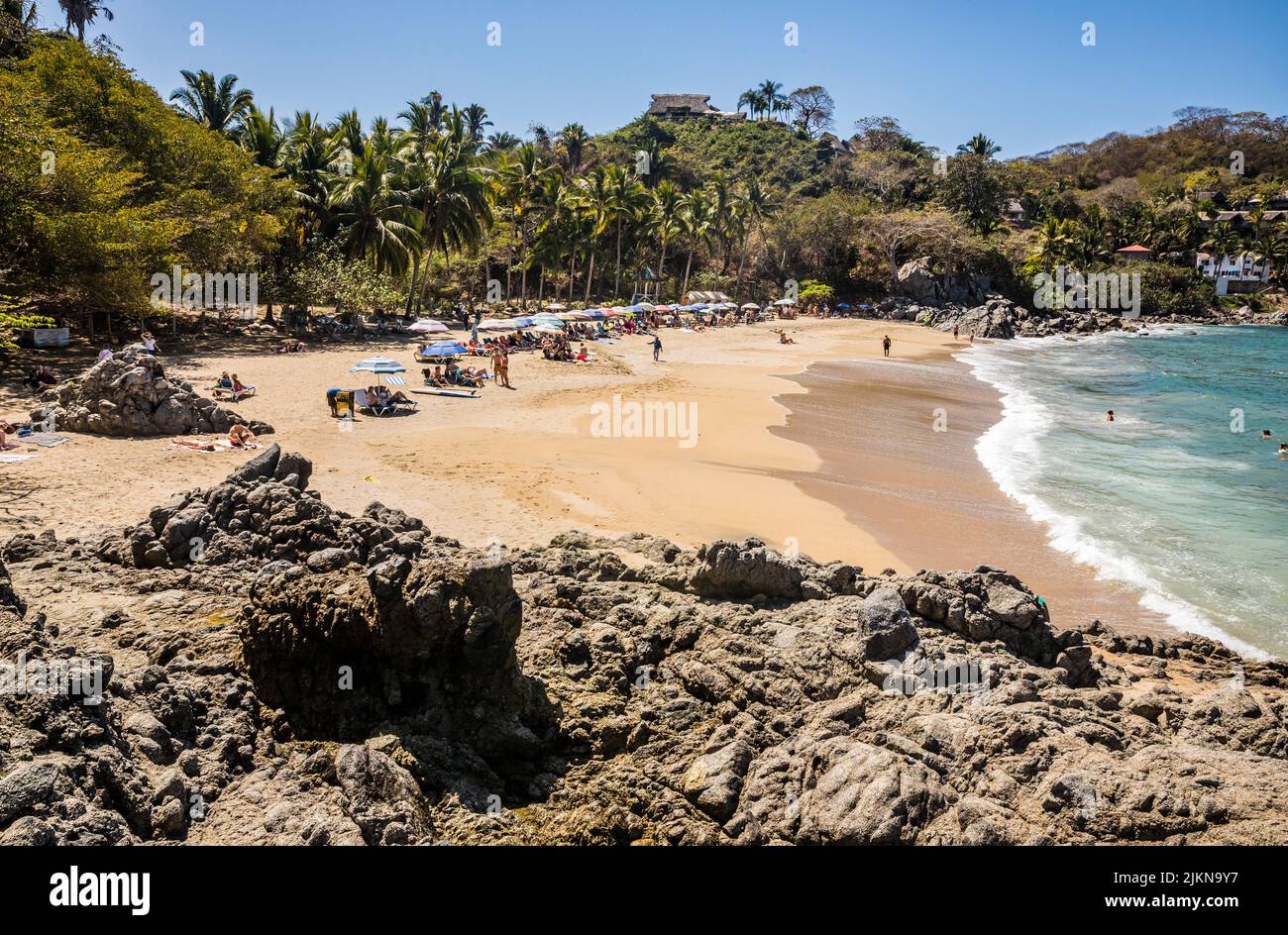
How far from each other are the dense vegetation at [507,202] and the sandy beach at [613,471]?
12.8 ft

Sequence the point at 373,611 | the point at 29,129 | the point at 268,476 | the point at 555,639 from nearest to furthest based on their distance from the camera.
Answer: the point at 373,611 < the point at 555,639 < the point at 268,476 < the point at 29,129

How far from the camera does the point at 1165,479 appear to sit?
72.2 feet

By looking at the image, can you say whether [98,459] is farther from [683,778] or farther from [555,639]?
[683,778]

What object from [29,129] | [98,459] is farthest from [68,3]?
[98,459]

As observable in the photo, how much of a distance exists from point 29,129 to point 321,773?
27.4 metres

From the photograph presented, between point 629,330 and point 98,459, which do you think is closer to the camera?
point 98,459

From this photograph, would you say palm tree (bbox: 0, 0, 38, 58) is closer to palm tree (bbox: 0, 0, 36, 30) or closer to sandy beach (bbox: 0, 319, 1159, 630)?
palm tree (bbox: 0, 0, 36, 30)

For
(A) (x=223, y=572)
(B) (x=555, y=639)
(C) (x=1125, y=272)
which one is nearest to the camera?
(B) (x=555, y=639)

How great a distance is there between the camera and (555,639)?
8.66 meters

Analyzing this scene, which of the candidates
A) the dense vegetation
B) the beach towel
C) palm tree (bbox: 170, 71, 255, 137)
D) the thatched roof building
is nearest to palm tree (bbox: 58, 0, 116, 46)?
the dense vegetation

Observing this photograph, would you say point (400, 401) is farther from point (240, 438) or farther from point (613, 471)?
point (613, 471)

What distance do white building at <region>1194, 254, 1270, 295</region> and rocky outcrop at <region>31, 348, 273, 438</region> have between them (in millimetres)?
102833

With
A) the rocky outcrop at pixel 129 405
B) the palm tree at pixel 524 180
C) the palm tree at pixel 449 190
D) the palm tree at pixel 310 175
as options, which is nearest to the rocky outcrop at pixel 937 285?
the palm tree at pixel 524 180

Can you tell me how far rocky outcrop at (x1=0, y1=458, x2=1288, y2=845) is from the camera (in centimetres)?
556
